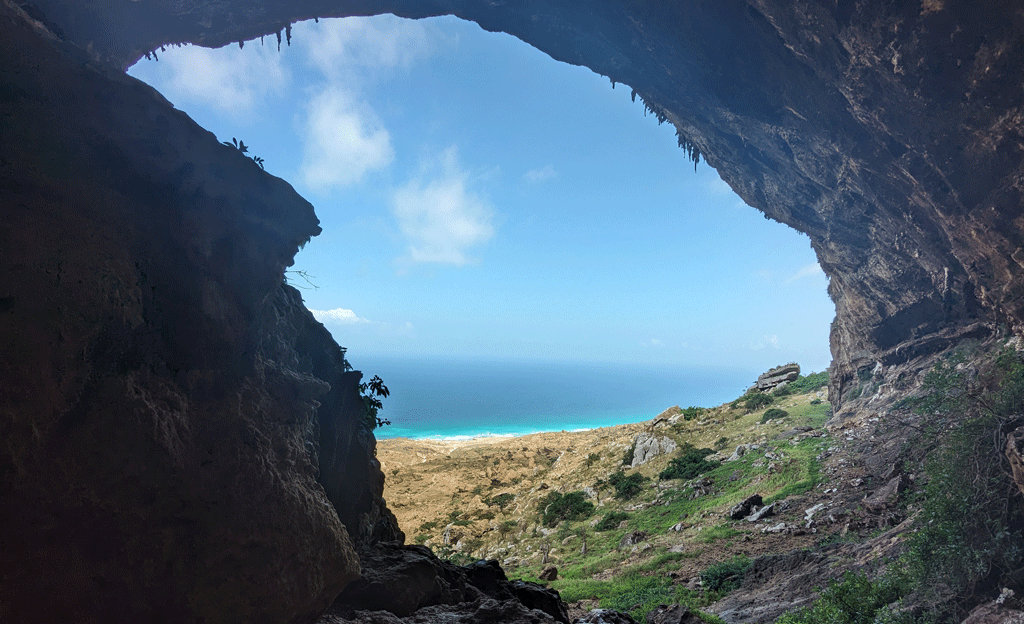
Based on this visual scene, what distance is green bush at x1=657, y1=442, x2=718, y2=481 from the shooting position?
26844 mm

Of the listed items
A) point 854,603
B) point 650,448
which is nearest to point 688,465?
point 650,448

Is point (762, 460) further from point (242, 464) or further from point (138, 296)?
point (138, 296)

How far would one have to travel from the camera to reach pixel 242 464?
606 centimetres

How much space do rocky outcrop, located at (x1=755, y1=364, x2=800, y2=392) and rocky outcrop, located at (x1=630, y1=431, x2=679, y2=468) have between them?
19720mm

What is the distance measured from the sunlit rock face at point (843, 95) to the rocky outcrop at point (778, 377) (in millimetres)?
20496

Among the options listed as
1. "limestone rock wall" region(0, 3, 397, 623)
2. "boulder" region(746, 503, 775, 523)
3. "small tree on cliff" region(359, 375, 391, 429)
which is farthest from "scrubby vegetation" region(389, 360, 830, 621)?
"limestone rock wall" region(0, 3, 397, 623)

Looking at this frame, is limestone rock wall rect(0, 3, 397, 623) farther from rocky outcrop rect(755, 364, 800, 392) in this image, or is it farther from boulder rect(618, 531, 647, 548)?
rocky outcrop rect(755, 364, 800, 392)

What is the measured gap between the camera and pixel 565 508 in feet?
89.4

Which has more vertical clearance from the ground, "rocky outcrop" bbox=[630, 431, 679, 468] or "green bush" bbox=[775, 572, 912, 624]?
"rocky outcrop" bbox=[630, 431, 679, 468]

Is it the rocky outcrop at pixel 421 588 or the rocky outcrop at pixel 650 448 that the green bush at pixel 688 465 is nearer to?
the rocky outcrop at pixel 650 448

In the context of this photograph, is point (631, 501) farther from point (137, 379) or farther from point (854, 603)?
point (137, 379)

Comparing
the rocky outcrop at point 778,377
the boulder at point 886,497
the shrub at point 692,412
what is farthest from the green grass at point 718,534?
the rocky outcrop at point 778,377

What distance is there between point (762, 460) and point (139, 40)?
37221 millimetres

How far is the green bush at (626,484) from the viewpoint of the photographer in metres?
27.2
